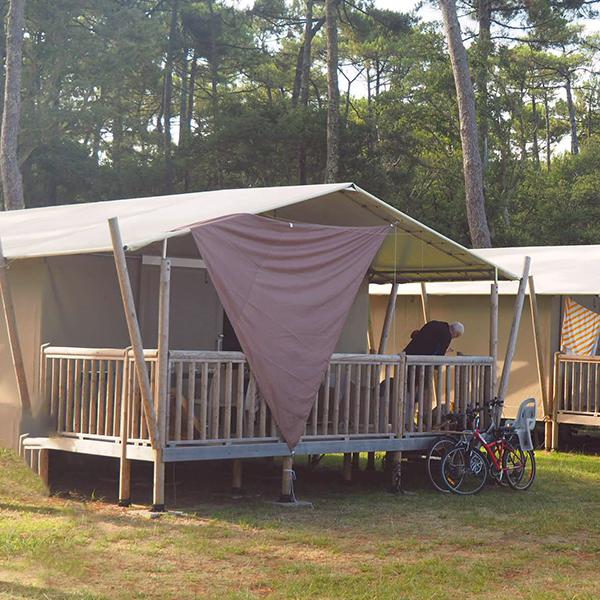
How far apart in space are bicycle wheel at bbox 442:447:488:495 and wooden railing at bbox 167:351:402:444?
593 mm

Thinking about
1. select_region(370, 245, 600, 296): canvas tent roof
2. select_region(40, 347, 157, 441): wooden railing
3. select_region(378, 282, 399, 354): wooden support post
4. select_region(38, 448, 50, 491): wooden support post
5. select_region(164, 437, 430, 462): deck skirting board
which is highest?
select_region(370, 245, 600, 296): canvas tent roof

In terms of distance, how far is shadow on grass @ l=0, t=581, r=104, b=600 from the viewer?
6.54m

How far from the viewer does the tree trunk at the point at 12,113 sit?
23.7 metres

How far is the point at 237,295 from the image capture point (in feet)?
32.3

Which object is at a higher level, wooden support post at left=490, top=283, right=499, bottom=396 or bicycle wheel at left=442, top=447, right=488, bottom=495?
wooden support post at left=490, top=283, right=499, bottom=396

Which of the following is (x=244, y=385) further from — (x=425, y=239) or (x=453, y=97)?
(x=453, y=97)

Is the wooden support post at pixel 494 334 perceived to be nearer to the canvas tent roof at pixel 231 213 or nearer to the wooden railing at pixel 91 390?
the canvas tent roof at pixel 231 213

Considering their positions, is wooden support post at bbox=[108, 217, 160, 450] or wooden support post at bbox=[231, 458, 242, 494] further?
wooden support post at bbox=[231, 458, 242, 494]

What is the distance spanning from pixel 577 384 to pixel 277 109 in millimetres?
14949

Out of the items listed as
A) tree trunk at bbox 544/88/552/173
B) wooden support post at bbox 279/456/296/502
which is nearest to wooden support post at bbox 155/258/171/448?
wooden support post at bbox 279/456/296/502

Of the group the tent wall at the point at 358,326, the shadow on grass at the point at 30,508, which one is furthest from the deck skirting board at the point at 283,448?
the tent wall at the point at 358,326

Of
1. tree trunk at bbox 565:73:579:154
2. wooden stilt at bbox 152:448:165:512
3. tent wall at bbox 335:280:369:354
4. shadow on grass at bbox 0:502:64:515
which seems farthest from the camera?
tree trunk at bbox 565:73:579:154

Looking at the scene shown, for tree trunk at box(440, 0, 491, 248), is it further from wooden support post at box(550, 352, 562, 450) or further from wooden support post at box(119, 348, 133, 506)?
wooden support post at box(119, 348, 133, 506)

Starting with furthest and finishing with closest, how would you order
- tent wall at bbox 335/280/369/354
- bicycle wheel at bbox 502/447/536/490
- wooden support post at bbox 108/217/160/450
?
tent wall at bbox 335/280/369/354 → bicycle wheel at bbox 502/447/536/490 → wooden support post at bbox 108/217/160/450
